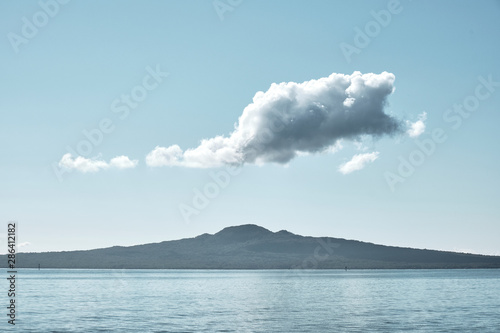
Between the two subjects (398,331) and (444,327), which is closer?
(398,331)

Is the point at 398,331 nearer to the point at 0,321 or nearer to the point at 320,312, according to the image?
the point at 320,312

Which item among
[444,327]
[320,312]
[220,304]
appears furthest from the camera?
[220,304]

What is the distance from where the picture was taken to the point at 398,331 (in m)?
60.9

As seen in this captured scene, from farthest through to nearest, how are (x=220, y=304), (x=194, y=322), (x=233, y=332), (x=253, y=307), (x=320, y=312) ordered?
(x=220, y=304) < (x=253, y=307) < (x=320, y=312) < (x=194, y=322) < (x=233, y=332)

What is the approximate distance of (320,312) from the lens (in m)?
81.9

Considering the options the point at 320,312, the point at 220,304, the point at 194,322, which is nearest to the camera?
the point at 194,322

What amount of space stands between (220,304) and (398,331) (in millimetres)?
42555

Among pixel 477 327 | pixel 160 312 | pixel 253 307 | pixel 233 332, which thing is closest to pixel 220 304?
pixel 253 307

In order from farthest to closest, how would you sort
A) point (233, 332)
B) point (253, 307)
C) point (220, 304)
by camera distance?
point (220, 304), point (253, 307), point (233, 332)

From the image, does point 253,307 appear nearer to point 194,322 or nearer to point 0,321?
point 194,322

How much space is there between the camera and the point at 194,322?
69562mm

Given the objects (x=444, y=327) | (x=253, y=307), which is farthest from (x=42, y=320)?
(x=444, y=327)

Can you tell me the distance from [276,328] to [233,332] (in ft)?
19.1

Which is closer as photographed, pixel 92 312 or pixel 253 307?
pixel 92 312
